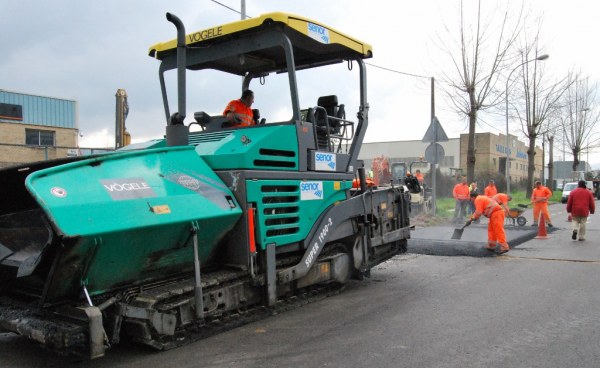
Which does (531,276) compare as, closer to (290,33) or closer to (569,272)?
(569,272)

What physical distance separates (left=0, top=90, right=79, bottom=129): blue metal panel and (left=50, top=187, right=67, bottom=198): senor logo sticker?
25.5m

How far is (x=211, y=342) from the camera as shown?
171 inches

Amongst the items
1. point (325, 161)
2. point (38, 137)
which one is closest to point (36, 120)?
point (38, 137)

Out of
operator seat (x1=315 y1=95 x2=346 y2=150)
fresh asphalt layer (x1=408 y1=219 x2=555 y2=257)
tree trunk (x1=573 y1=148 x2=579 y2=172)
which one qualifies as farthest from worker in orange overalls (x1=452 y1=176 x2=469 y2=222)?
tree trunk (x1=573 y1=148 x2=579 y2=172)

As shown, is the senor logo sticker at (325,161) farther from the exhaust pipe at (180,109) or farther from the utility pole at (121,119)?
the utility pole at (121,119)

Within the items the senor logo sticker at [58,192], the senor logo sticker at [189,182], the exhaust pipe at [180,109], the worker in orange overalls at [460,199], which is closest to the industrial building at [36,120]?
the worker in orange overalls at [460,199]

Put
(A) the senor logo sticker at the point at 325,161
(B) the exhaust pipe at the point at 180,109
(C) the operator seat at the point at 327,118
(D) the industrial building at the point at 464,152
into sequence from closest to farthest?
(B) the exhaust pipe at the point at 180,109, (A) the senor logo sticker at the point at 325,161, (C) the operator seat at the point at 327,118, (D) the industrial building at the point at 464,152

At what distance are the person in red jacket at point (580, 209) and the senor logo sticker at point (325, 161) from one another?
26.3ft

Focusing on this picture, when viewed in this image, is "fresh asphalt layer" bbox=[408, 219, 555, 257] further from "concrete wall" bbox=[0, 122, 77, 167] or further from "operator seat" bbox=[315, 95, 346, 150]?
"concrete wall" bbox=[0, 122, 77, 167]

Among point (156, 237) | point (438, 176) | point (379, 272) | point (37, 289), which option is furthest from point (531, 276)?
point (438, 176)

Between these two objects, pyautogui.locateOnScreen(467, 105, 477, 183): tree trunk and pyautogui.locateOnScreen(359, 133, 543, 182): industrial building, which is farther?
pyautogui.locateOnScreen(359, 133, 543, 182): industrial building

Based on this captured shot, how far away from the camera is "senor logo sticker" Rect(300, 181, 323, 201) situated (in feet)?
17.0

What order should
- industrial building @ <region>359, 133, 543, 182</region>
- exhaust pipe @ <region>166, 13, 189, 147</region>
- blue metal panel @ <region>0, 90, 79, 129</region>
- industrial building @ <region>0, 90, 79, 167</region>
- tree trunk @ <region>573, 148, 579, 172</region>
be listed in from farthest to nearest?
industrial building @ <region>359, 133, 543, 182</region>, tree trunk @ <region>573, 148, 579, 172</region>, blue metal panel @ <region>0, 90, 79, 129</region>, industrial building @ <region>0, 90, 79, 167</region>, exhaust pipe @ <region>166, 13, 189, 147</region>

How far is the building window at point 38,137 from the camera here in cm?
2664
